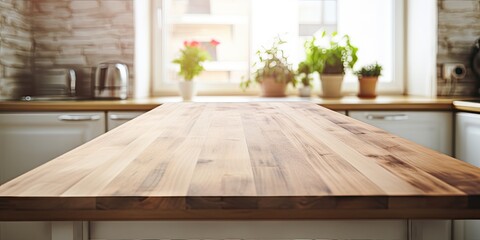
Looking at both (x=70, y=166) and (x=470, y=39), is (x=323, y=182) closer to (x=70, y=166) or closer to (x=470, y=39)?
(x=70, y=166)

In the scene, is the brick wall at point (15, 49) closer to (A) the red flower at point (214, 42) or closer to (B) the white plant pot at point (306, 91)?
(A) the red flower at point (214, 42)

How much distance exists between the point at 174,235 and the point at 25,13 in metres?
2.90

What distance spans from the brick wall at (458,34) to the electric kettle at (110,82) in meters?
1.85

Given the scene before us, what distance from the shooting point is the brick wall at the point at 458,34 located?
351cm

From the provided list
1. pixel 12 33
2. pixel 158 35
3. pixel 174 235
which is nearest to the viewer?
pixel 174 235

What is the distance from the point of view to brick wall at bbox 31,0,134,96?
3533 millimetres

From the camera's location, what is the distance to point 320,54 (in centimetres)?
369

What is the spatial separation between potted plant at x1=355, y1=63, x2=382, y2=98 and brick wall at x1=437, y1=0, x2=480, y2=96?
363 mm

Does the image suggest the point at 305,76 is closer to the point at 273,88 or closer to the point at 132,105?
the point at 273,88

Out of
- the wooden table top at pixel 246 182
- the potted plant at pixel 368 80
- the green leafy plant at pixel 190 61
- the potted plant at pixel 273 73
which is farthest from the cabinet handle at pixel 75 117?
the wooden table top at pixel 246 182

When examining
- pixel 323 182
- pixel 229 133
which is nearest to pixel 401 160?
pixel 323 182

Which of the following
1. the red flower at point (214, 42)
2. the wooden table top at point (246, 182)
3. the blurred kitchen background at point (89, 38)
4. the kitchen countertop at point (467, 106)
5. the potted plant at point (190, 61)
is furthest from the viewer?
the red flower at point (214, 42)

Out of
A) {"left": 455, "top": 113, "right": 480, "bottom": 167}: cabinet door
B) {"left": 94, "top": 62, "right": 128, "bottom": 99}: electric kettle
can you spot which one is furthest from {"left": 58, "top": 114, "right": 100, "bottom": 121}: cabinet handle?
{"left": 455, "top": 113, "right": 480, "bottom": 167}: cabinet door

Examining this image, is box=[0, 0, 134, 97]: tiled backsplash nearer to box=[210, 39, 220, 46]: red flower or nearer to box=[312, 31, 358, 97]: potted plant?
box=[210, 39, 220, 46]: red flower
